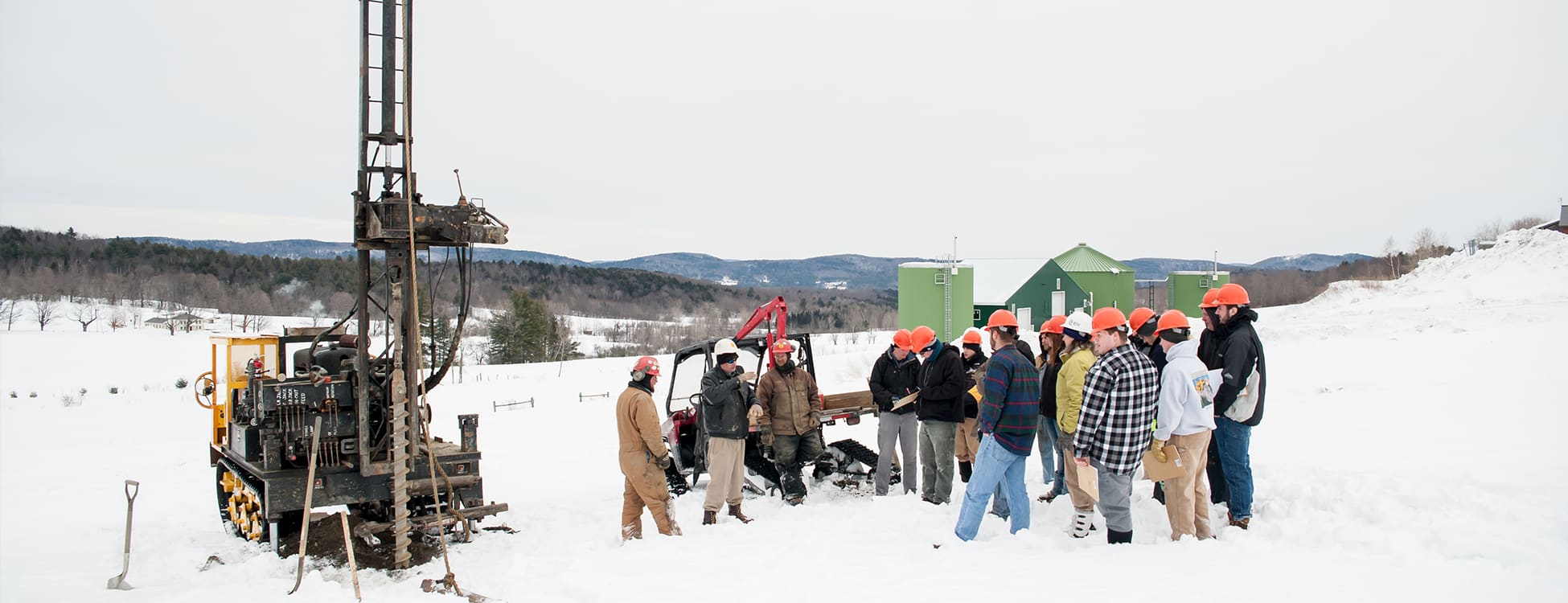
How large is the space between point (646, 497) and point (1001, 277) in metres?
33.8

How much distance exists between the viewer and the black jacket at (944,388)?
756 cm

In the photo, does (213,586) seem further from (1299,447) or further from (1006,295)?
(1006,295)

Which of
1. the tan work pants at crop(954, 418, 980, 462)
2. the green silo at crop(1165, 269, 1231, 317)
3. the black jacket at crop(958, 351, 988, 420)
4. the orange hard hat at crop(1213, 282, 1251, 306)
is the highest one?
the green silo at crop(1165, 269, 1231, 317)

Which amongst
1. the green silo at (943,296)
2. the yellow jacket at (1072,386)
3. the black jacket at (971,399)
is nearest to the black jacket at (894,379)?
the black jacket at (971,399)

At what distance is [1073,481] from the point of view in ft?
20.7

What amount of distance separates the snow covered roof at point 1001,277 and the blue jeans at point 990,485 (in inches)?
1248

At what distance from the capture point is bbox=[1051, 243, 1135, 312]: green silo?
39.7m

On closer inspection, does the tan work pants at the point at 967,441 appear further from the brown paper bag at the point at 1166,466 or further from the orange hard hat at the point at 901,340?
the brown paper bag at the point at 1166,466

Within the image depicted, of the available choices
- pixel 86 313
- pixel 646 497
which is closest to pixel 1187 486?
pixel 646 497

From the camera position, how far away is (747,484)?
902 centimetres

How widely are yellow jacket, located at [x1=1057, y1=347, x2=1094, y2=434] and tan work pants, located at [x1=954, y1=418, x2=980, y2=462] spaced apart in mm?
1761

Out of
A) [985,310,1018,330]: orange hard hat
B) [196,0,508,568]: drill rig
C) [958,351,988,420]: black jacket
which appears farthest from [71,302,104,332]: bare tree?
[985,310,1018,330]: orange hard hat

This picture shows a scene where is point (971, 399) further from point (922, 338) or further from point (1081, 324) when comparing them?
point (1081, 324)

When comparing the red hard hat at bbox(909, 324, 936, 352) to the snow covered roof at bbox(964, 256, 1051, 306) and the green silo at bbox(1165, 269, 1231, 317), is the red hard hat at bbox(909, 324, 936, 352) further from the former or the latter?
the green silo at bbox(1165, 269, 1231, 317)
